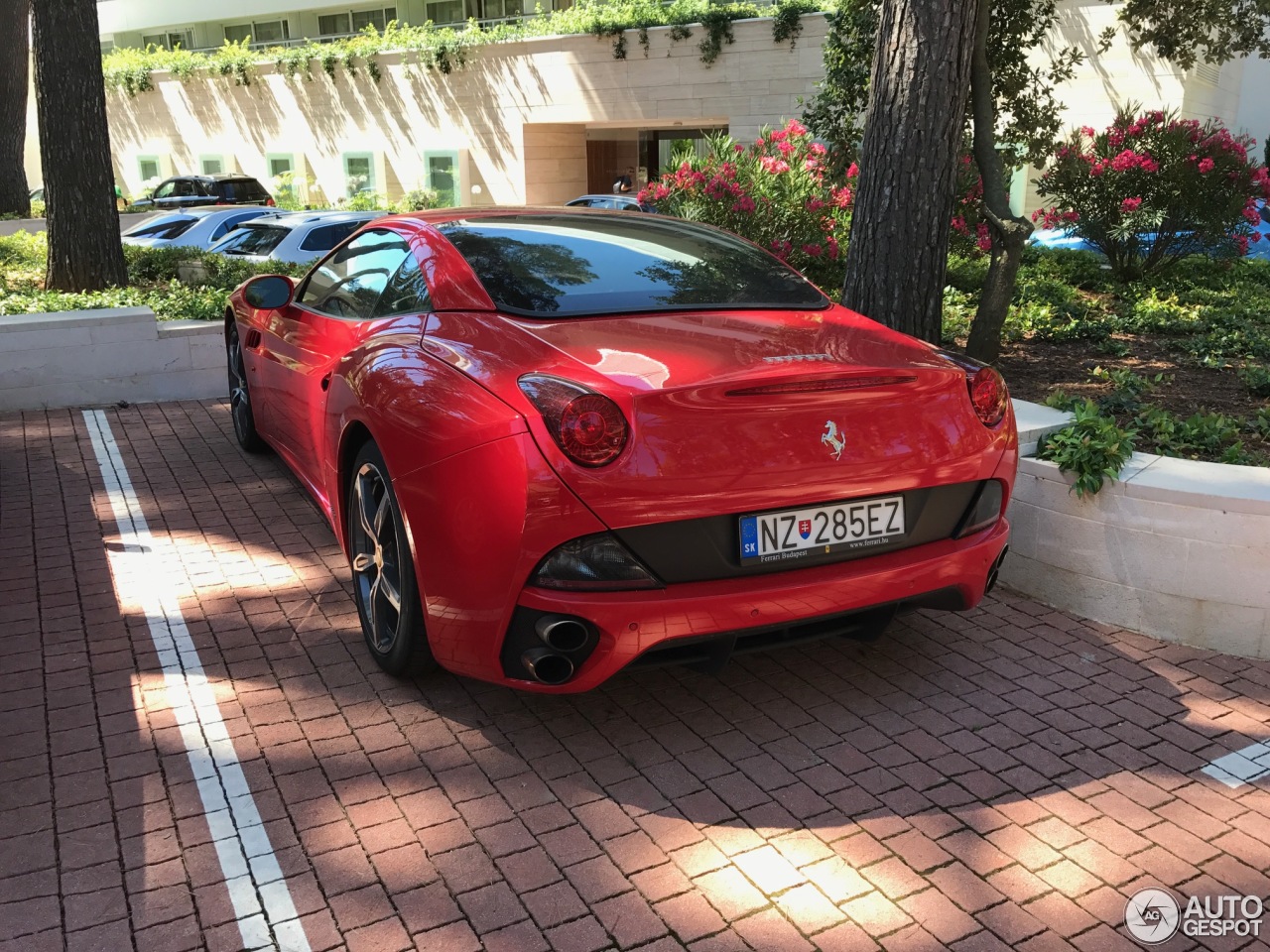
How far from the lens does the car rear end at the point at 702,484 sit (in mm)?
2977

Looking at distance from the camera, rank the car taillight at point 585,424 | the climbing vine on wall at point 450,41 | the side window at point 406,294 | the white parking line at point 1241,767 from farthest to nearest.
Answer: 1. the climbing vine on wall at point 450,41
2. the side window at point 406,294
3. the white parking line at point 1241,767
4. the car taillight at point 585,424

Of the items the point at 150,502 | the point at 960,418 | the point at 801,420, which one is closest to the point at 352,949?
the point at 801,420

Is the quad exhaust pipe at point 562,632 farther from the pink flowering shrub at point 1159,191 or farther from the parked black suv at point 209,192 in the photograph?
the parked black suv at point 209,192

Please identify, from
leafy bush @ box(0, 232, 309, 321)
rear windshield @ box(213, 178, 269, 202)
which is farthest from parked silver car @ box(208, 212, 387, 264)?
rear windshield @ box(213, 178, 269, 202)

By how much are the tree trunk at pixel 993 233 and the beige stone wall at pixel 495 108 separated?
18.0 m

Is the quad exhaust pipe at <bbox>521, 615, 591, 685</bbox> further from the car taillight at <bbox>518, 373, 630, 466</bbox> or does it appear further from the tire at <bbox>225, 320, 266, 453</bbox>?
the tire at <bbox>225, 320, 266, 453</bbox>

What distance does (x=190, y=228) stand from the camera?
17.8 meters

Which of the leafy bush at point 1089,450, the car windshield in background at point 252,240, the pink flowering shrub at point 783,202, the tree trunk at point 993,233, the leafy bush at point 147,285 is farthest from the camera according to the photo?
the car windshield in background at point 252,240

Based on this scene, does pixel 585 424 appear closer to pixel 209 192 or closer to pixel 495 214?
pixel 495 214

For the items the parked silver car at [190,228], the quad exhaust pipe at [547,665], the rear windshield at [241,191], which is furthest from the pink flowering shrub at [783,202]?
the rear windshield at [241,191]

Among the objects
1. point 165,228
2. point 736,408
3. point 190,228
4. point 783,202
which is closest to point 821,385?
point 736,408

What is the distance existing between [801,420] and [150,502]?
160 inches

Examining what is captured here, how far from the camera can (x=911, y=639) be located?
167 inches

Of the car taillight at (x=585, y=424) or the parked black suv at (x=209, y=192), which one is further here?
the parked black suv at (x=209, y=192)
